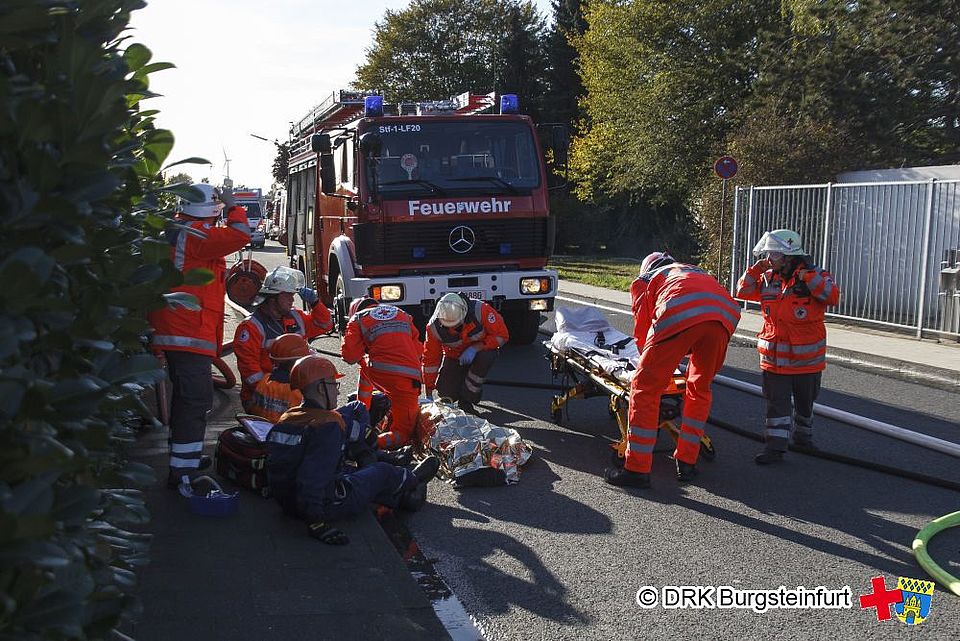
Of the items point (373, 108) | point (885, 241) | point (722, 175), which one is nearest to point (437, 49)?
point (722, 175)

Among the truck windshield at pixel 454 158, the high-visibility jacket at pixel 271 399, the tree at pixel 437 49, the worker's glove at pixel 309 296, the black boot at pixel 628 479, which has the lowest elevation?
the black boot at pixel 628 479

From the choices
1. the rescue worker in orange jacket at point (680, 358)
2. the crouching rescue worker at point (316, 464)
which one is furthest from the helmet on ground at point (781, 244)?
the crouching rescue worker at point (316, 464)

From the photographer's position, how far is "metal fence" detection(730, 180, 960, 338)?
13297 mm

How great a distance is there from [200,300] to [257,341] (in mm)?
1191

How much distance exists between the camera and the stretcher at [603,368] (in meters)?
6.82

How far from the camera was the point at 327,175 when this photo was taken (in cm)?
1215

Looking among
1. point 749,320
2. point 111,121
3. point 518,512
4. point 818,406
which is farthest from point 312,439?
point 749,320

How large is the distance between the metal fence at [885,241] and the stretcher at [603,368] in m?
6.98

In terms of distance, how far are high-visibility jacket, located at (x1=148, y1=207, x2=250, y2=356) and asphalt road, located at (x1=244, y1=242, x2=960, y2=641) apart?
1.73 m

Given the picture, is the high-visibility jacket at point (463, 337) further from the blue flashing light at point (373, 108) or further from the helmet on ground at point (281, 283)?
the blue flashing light at point (373, 108)

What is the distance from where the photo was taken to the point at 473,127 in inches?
450

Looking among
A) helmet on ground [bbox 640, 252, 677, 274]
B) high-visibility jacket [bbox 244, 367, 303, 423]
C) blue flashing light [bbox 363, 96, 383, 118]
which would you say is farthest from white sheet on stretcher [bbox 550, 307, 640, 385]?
blue flashing light [bbox 363, 96, 383, 118]

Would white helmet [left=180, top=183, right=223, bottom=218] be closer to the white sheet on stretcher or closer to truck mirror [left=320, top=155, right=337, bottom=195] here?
the white sheet on stretcher

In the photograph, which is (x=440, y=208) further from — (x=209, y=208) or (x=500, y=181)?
(x=209, y=208)
